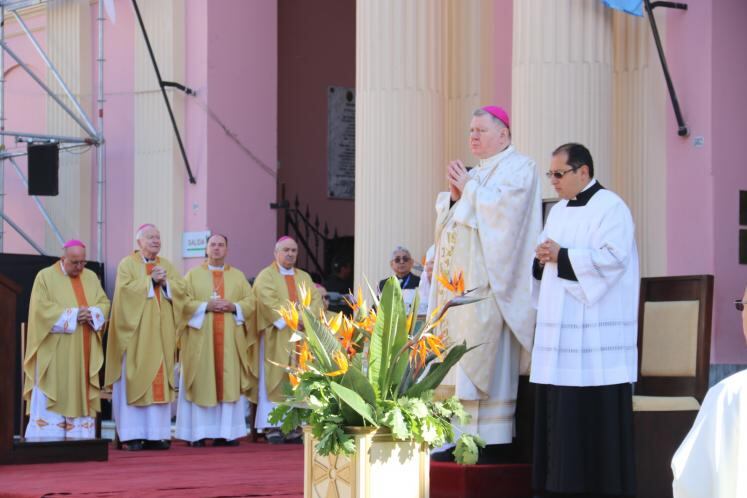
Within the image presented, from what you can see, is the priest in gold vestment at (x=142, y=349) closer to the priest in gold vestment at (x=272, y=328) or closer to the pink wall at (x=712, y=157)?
the priest in gold vestment at (x=272, y=328)

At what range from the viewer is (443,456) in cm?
753

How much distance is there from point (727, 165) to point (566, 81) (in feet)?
4.49

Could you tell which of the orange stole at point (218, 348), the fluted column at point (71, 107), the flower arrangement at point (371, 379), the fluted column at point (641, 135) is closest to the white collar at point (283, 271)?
the orange stole at point (218, 348)

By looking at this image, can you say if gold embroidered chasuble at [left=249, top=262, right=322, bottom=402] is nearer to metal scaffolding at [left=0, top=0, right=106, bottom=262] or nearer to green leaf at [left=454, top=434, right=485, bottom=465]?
metal scaffolding at [left=0, top=0, right=106, bottom=262]

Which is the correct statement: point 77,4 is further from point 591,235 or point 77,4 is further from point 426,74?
point 591,235

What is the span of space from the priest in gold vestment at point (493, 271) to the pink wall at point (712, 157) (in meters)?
2.95

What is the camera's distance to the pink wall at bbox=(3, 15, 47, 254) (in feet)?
60.1

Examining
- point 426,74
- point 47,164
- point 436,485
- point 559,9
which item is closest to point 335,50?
point 47,164

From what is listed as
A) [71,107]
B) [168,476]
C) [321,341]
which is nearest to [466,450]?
[321,341]

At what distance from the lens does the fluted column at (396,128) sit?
455 inches

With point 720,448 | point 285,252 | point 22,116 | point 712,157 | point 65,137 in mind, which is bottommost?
point 720,448

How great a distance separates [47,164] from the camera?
16.7m

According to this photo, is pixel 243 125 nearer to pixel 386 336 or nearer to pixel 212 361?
pixel 212 361

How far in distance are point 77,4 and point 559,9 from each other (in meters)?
9.02
